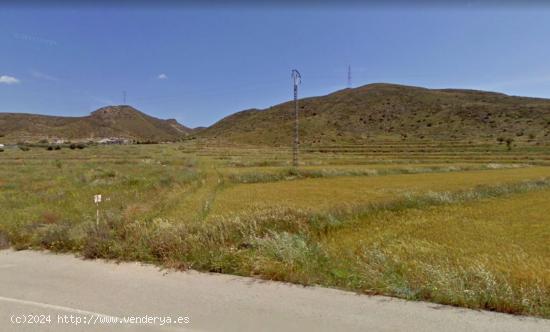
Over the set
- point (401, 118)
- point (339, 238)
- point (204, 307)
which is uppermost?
point (401, 118)

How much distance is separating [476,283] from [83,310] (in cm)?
568

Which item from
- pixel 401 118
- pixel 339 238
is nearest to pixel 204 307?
pixel 339 238

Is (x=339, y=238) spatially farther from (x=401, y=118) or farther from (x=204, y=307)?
(x=401, y=118)

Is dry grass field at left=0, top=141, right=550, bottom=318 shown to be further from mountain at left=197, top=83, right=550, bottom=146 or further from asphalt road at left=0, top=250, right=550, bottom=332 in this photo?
mountain at left=197, top=83, right=550, bottom=146

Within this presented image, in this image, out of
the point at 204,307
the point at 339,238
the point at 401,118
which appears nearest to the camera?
the point at 204,307

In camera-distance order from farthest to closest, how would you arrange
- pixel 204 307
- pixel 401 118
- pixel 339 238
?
pixel 401 118 → pixel 339 238 → pixel 204 307

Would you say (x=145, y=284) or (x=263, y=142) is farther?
(x=263, y=142)

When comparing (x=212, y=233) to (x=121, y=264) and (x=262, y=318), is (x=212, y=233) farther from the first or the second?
(x=262, y=318)

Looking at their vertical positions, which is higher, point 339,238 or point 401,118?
point 401,118

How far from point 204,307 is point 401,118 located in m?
112

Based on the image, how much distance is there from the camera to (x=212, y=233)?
6.84m

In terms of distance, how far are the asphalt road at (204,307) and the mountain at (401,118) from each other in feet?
282

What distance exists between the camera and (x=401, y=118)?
104 metres

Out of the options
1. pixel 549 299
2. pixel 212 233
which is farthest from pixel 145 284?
pixel 549 299
